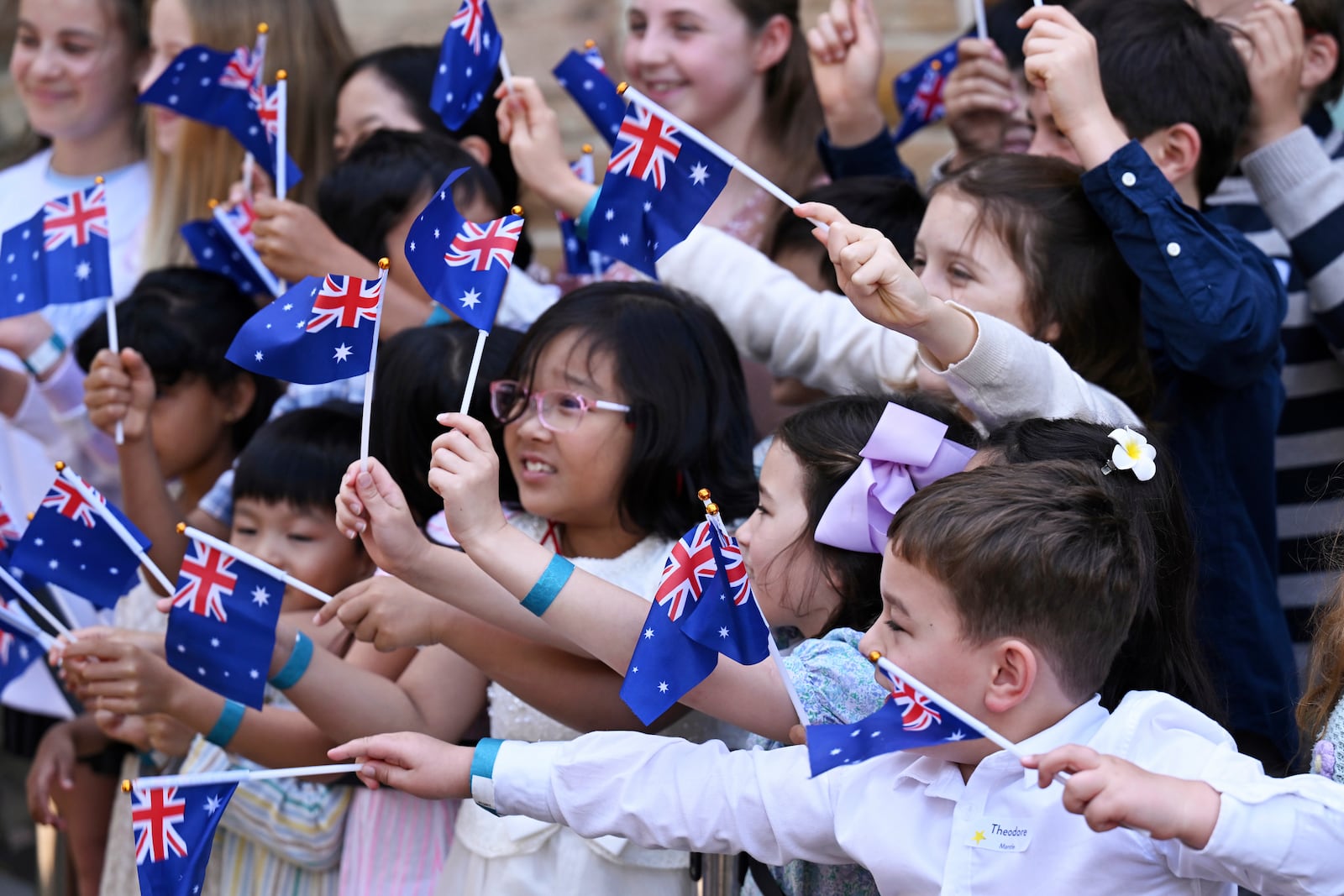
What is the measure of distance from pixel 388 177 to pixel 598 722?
1.57m

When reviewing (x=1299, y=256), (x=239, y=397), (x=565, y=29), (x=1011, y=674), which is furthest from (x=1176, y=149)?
(x=565, y=29)

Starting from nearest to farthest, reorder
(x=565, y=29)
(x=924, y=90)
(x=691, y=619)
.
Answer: (x=691, y=619) → (x=924, y=90) → (x=565, y=29)

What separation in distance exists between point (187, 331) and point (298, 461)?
685 mm

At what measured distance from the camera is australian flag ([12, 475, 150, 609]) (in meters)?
2.75

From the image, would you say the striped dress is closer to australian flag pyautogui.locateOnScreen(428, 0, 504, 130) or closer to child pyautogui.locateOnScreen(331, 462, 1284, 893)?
child pyautogui.locateOnScreen(331, 462, 1284, 893)

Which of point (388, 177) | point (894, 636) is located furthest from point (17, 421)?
point (894, 636)

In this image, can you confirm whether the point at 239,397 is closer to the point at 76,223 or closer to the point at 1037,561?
the point at 76,223

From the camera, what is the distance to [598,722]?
2.47 m

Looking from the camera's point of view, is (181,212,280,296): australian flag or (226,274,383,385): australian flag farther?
(181,212,280,296): australian flag

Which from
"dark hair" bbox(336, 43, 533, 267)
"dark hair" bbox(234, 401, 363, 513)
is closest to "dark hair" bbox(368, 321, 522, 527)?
"dark hair" bbox(234, 401, 363, 513)

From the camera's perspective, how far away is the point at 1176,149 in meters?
2.87

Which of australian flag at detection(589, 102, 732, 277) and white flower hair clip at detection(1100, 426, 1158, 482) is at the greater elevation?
australian flag at detection(589, 102, 732, 277)

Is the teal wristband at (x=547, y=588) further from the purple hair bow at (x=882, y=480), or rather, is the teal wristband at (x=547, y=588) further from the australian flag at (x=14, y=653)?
the australian flag at (x=14, y=653)

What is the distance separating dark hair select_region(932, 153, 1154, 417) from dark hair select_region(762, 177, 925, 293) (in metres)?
0.45
